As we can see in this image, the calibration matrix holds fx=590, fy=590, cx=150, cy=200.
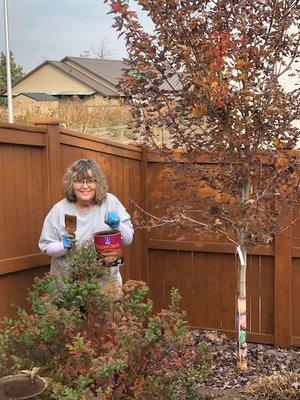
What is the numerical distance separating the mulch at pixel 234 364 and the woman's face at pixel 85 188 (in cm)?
125

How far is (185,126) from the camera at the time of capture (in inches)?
164

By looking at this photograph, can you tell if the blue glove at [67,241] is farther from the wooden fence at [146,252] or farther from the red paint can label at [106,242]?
the wooden fence at [146,252]

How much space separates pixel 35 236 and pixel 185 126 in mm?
1303

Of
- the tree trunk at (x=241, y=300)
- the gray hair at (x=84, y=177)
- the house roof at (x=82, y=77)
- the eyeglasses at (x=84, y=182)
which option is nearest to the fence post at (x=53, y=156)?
the gray hair at (x=84, y=177)

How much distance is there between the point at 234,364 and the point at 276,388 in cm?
83

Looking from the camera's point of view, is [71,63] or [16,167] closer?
[16,167]

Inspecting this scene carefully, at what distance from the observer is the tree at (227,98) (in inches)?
146

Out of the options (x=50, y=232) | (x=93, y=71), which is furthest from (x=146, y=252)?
(x=93, y=71)

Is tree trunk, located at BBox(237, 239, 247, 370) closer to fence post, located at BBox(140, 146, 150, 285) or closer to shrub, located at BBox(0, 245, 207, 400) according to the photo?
fence post, located at BBox(140, 146, 150, 285)

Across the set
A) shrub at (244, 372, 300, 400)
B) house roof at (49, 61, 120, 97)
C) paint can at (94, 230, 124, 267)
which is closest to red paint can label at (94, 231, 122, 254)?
paint can at (94, 230, 124, 267)

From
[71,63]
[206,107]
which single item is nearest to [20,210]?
[206,107]

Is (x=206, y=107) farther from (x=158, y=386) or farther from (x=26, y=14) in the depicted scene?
(x=26, y=14)

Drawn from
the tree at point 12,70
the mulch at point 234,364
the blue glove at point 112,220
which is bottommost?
the mulch at point 234,364

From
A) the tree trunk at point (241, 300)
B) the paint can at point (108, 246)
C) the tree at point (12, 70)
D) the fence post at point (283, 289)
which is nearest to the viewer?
the paint can at point (108, 246)
